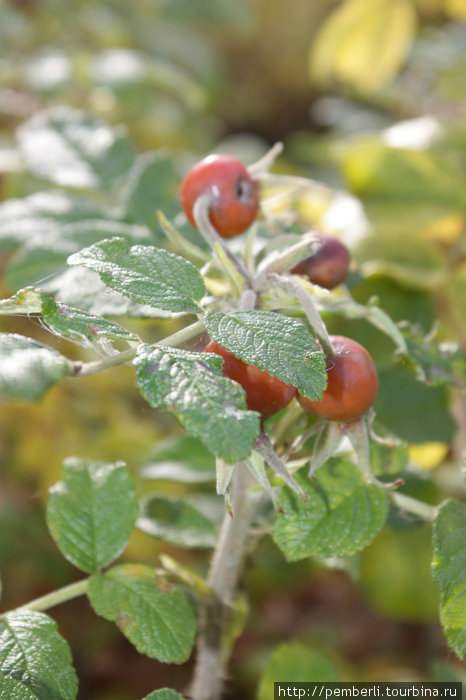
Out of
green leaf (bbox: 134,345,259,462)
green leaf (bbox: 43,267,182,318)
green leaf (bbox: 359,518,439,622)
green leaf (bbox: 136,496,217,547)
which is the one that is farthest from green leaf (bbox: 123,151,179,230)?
green leaf (bbox: 359,518,439,622)

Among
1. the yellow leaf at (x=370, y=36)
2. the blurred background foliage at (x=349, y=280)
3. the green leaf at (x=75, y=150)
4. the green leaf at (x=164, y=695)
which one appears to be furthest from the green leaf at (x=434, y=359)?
the yellow leaf at (x=370, y=36)

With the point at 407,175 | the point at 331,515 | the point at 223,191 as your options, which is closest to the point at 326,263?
the point at 223,191

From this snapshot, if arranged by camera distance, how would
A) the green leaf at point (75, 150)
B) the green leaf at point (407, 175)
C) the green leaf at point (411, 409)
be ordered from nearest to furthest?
the green leaf at point (411, 409) → the green leaf at point (75, 150) → the green leaf at point (407, 175)

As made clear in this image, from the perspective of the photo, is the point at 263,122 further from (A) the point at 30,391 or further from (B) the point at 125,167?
(A) the point at 30,391

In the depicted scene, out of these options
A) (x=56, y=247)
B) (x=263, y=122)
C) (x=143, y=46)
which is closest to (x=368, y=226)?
(x=56, y=247)

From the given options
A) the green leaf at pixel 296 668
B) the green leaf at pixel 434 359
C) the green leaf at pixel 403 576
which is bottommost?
the green leaf at pixel 403 576

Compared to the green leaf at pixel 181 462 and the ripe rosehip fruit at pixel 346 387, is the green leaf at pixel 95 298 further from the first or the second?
the green leaf at pixel 181 462

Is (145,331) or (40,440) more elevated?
(145,331)
